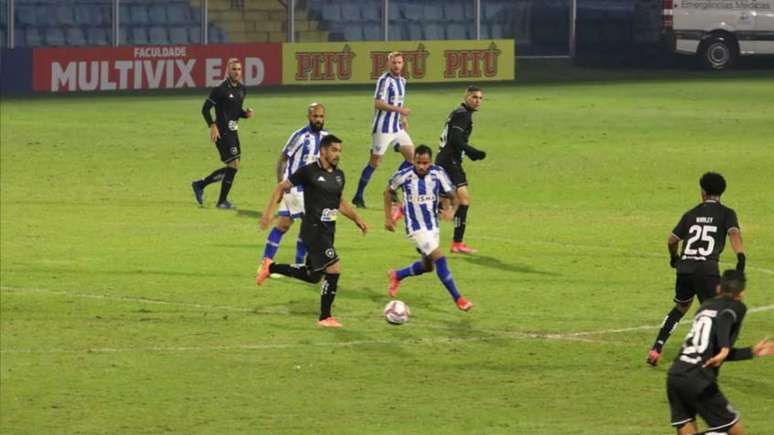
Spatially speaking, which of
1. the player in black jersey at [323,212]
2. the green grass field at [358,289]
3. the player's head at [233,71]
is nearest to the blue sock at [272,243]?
the green grass field at [358,289]

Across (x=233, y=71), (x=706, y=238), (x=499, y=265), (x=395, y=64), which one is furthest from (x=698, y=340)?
(x=233, y=71)

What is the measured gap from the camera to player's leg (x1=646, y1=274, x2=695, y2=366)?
17656 mm

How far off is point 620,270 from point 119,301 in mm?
6841

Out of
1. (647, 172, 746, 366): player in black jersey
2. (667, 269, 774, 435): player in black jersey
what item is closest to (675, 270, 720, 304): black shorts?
(647, 172, 746, 366): player in black jersey

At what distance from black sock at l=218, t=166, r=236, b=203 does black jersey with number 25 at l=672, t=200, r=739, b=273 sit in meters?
12.8

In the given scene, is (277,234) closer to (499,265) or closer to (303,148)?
(303,148)

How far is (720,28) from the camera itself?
2071 inches

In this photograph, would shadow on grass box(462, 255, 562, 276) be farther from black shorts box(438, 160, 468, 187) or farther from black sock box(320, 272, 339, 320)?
black sock box(320, 272, 339, 320)

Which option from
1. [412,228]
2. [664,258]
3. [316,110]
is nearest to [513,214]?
[664,258]

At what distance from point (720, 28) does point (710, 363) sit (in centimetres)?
4018

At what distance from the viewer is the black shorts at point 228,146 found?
28.9 meters

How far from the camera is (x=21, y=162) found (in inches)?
1375

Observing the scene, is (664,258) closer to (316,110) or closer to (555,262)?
(555,262)

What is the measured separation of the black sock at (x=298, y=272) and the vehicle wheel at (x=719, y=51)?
1351 inches
